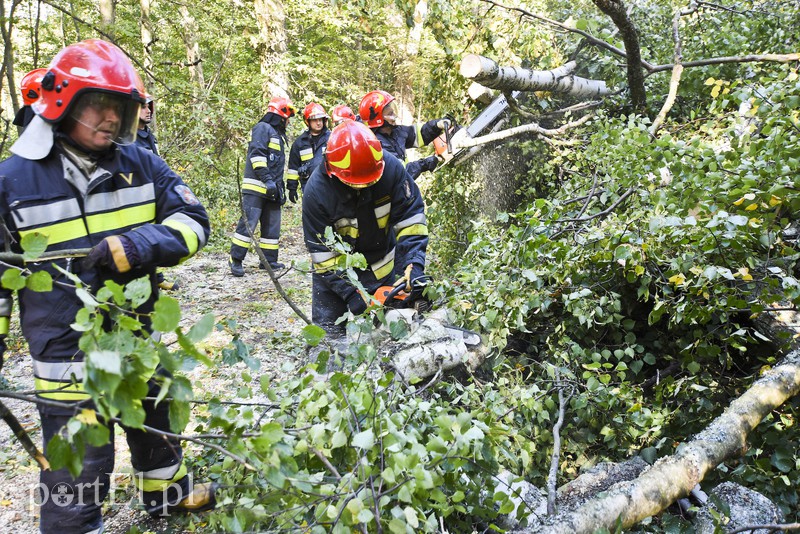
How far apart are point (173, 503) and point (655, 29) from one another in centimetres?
667

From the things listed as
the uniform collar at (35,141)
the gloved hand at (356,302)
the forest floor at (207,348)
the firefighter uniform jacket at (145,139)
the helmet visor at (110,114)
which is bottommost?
the forest floor at (207,348)

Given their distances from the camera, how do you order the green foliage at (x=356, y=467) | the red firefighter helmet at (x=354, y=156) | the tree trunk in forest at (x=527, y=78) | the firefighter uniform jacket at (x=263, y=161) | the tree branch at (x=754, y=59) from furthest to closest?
the firefighter uniform jacket at (x=263, y=161), the tree trunk in forest at (x=527, y=78), the tree branch at (x=754, y=59), the red firefighter helmet at (x=354, y=156), the green foliage at (x=356, y=467)

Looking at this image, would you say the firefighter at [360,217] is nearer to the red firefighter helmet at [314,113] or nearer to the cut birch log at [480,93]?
the cut birch log at [480,93]

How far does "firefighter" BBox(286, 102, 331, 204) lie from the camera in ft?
22.4

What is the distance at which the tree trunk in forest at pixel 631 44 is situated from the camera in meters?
3.93

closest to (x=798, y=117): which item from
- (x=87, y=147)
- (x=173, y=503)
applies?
(x=87, y=147)

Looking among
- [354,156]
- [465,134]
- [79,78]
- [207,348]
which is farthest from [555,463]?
[465,134]

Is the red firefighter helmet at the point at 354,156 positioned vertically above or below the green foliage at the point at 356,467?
above

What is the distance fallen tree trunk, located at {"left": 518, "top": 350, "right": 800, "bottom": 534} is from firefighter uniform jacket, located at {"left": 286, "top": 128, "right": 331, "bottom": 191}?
222 inches

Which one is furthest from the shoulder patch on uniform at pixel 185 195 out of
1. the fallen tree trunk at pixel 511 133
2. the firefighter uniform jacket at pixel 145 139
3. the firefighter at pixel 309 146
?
the firefighter at pixel 309 146

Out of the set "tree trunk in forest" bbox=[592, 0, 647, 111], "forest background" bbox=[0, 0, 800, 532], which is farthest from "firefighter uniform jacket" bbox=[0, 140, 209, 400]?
"tree trunk in forest" bbox=[592, 0, 647, 111]

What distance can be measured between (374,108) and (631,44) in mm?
2605

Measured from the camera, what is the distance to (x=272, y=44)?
Result: 32.0ft

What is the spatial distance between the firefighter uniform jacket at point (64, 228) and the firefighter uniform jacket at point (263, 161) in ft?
15.4
